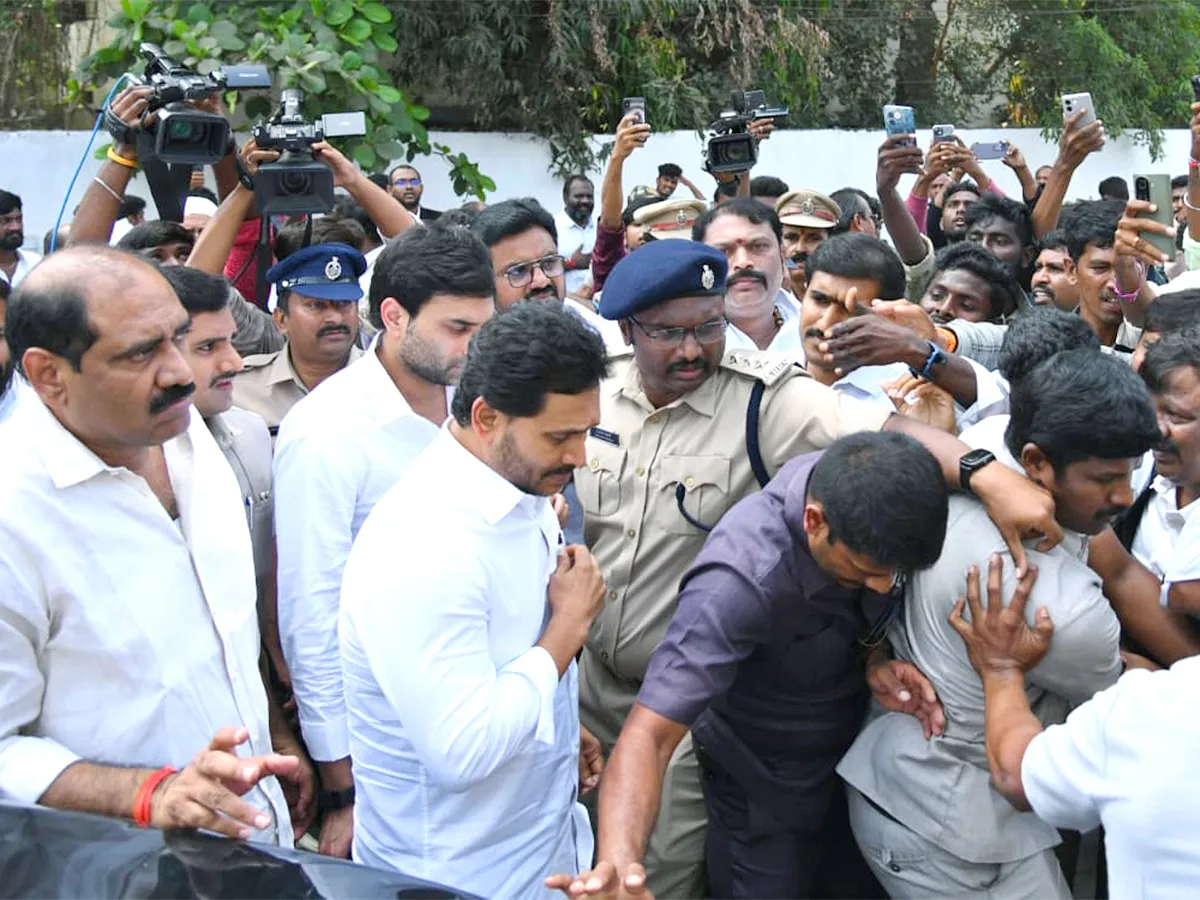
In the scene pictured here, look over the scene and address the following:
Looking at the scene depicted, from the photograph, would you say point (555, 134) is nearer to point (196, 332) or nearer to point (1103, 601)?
point (196, 332)

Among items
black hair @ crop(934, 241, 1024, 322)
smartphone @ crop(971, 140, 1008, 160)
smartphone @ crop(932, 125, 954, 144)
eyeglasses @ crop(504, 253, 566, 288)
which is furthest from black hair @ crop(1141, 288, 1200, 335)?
smartphone @ crop(971, 140, 1008, 160)

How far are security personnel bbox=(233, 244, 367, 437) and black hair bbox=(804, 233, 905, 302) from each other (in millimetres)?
1461

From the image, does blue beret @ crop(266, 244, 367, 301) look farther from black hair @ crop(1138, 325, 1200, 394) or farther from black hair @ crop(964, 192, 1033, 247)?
black hair @ crop(964, 192, 1033, 247)

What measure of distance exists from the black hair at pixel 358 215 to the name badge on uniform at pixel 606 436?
3.11m

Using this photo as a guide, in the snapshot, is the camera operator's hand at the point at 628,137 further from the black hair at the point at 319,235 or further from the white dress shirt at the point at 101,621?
the white dress shirt at the point at 101,621

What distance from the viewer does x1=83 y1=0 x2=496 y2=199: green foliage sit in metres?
9.41

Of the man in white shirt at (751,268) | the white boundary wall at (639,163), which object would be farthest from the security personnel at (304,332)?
the white boundary wall at (639,163)

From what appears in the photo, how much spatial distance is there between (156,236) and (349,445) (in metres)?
2.09

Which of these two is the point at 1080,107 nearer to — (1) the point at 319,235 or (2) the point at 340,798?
(1) the point at 319,235

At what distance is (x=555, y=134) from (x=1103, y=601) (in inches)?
455

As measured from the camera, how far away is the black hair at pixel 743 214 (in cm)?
442

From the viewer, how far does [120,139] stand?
423 centimetres

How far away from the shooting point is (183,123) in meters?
4.16

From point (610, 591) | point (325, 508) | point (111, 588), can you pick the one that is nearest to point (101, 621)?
point (111, 588)
